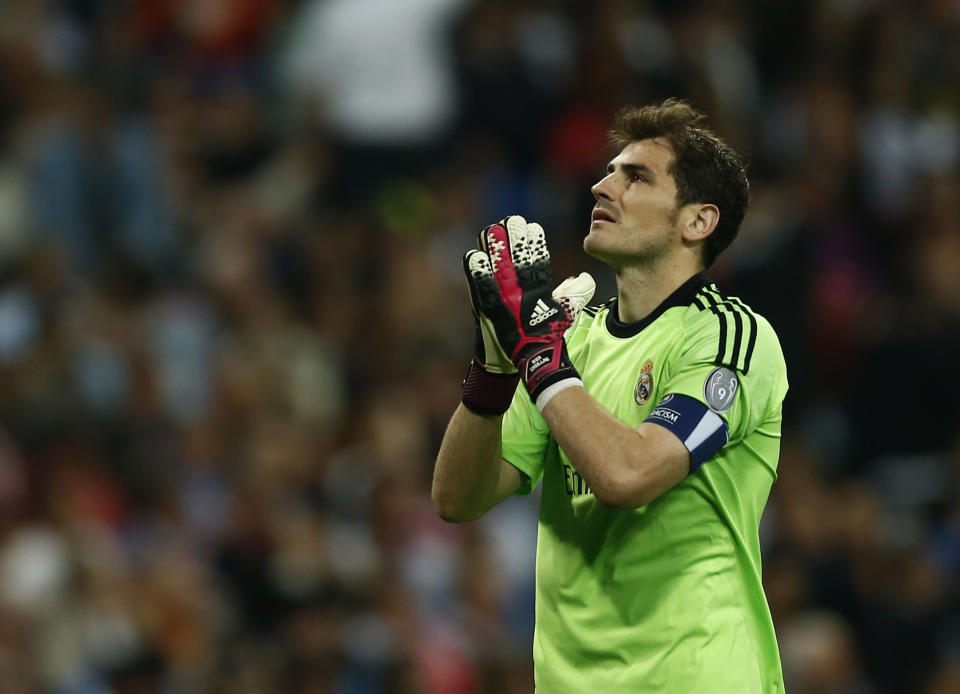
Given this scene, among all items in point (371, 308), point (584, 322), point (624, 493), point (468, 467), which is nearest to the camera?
point (624, 493)

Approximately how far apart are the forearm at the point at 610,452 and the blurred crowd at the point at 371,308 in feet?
12.9

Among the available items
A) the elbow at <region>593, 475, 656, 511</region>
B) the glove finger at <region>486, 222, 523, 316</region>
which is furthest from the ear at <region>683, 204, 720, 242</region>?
the elbow at <region>593, 475, 656, 511</region>

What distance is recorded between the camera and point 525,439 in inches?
176

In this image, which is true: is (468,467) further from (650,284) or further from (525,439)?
(650,284)

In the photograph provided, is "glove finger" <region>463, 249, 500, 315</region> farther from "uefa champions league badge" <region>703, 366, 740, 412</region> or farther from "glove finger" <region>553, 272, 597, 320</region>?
"uefa champions league badge" <region>703, 366, 740, 412</region>

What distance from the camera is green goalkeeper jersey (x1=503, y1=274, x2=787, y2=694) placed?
408 centimetres

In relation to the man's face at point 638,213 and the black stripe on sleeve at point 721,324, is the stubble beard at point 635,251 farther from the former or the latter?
the black stripe on sleeve at point 721,324

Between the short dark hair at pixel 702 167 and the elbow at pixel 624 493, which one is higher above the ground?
the short dark hair at pixel 702 167

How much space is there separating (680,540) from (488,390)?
0.61 meters

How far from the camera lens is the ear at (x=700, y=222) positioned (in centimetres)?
439

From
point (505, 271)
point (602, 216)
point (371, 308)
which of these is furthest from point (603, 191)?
point (371, 308)

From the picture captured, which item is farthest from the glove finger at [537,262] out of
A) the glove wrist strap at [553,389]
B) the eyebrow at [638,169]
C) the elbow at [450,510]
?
the elbow at [450,510]

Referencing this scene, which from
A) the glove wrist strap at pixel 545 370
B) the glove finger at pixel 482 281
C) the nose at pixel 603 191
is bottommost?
the glove wrist strap at pixel 545 370

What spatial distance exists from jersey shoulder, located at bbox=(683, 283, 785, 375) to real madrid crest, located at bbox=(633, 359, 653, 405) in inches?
4.8
